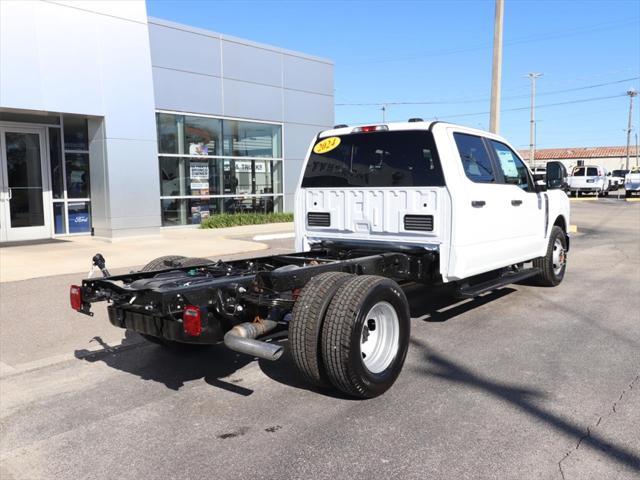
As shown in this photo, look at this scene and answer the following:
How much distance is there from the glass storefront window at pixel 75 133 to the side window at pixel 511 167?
34.7 feet

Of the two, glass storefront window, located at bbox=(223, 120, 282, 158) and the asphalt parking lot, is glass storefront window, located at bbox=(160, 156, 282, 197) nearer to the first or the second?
glass storefront window, located at bbox=(223, 120, 282, 158)

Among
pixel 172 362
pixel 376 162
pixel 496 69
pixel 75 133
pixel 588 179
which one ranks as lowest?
pixel 172 362

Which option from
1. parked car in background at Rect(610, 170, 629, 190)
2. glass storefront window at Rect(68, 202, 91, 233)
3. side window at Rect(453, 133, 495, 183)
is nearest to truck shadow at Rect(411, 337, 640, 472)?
side window at Rect(453, 133, 495, 183)

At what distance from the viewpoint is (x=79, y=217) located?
14.7 m

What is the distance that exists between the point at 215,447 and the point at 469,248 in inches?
140

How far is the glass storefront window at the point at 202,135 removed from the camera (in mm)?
16891

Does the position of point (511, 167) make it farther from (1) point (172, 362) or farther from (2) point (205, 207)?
(2) point (205, 207)

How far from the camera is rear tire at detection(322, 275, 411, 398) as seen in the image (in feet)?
13.9

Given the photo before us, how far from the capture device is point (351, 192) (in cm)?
672

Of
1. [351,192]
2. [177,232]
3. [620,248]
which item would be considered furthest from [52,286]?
[620,248]

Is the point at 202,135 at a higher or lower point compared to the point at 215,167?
higher

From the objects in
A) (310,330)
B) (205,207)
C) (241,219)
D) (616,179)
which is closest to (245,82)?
(205,207)

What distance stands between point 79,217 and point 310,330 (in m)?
12.1

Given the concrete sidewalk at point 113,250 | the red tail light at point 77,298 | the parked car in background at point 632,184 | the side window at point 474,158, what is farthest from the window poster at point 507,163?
the parked car in background at point 632,184
